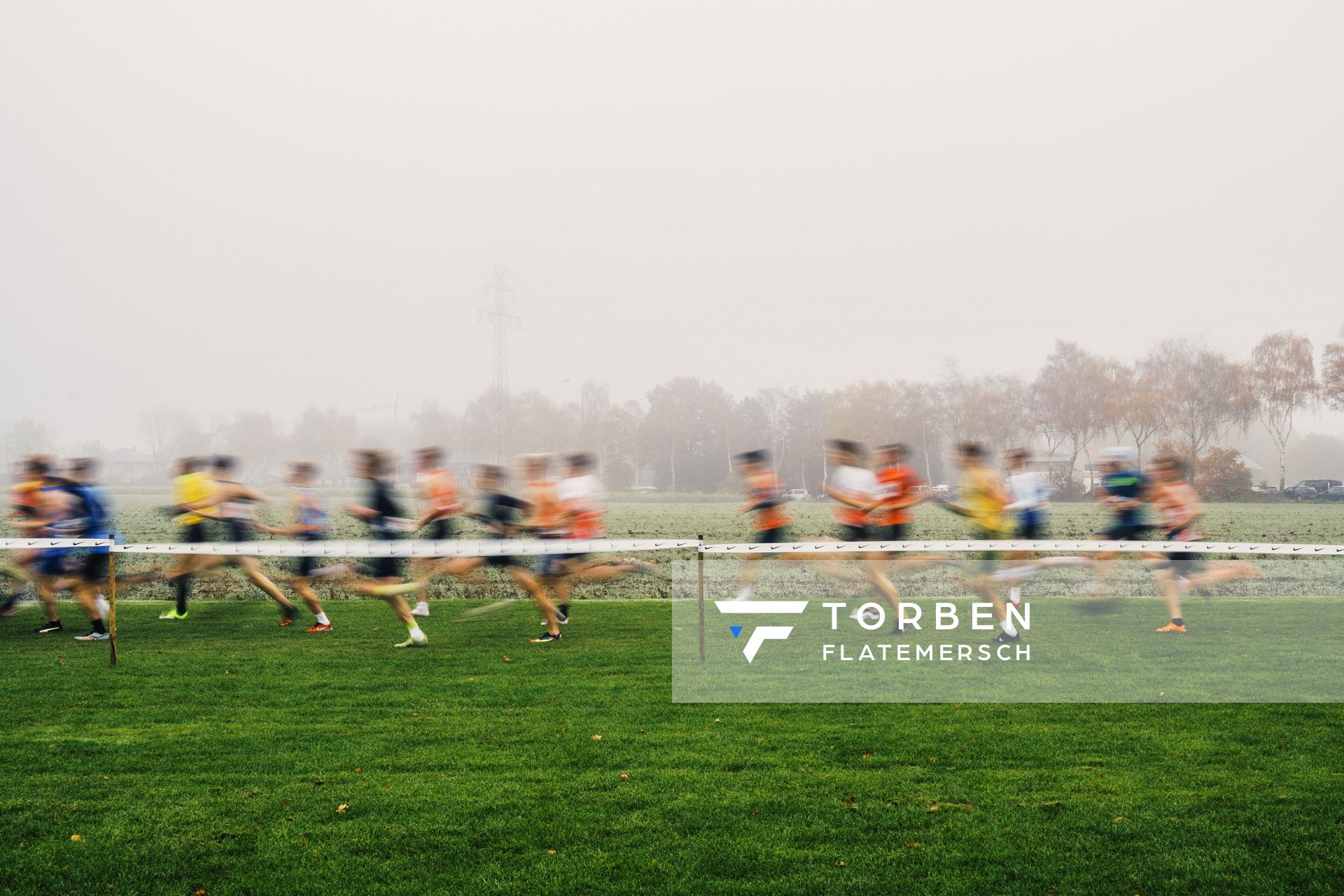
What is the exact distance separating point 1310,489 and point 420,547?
67.0m

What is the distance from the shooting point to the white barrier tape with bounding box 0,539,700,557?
33.2 ft

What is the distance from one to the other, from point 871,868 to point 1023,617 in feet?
27.8

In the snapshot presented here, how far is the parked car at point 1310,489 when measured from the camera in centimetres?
6134

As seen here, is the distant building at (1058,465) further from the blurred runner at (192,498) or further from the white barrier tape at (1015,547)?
the blurred runner at (192,498)

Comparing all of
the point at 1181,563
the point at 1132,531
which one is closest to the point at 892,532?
the point at 1132,531

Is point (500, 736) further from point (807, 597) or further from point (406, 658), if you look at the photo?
point (807, 597)

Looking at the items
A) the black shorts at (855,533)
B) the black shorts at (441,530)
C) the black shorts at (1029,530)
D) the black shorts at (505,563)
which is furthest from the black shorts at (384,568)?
the black shorts at (1029,530)

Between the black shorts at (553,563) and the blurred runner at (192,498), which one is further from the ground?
the blurred runner at (192,498)

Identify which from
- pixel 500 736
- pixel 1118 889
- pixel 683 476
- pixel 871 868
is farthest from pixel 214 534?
pixel 683 476

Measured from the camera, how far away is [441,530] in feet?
37.0

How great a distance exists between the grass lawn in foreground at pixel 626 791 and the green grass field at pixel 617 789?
0.02 metres

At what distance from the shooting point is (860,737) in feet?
21.4
